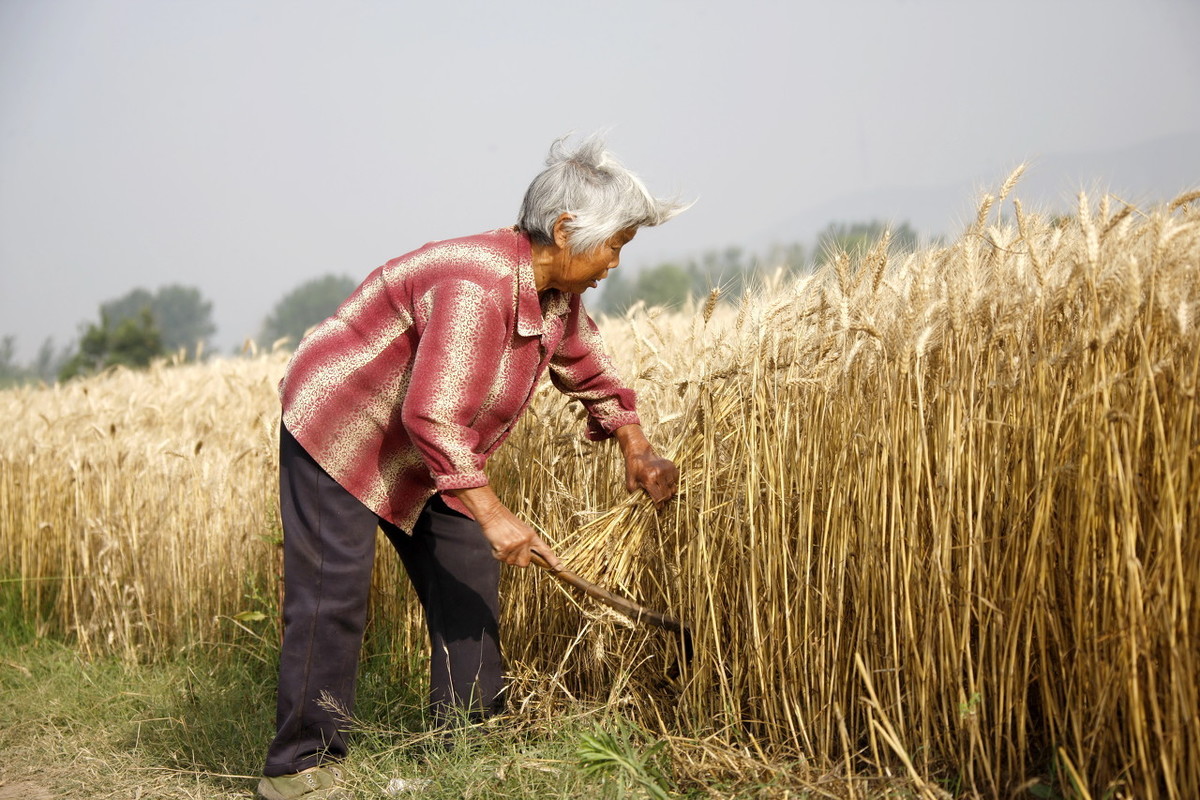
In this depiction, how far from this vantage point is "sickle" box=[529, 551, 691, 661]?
2570 mm

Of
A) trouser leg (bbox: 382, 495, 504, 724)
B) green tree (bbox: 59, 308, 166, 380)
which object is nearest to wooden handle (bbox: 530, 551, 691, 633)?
trouser leg (bbox: 382, 495, 504, 724)

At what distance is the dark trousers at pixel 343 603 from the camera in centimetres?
259

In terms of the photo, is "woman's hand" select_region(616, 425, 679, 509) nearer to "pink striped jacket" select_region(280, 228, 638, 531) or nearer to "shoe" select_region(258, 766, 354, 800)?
"pink striped jacket" select_region(280, 228, 638, 531)

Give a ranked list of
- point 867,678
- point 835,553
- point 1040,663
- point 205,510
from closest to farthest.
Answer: point 1040,663 → point 867,678 → point 835,553 → point 205,510

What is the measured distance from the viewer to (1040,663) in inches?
80.4

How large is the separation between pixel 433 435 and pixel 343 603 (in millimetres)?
599

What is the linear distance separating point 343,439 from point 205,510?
179cm

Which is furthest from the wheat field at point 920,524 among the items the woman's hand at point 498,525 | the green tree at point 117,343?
the green tree at point 117,343

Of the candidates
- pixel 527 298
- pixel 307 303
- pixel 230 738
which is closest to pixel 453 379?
pixel 527 298

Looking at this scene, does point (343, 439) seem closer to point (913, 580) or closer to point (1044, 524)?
point (913, 580)

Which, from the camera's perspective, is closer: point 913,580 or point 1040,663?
point 1040,663

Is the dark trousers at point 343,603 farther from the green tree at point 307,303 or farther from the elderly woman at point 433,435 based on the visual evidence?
the green tree at point 307,303

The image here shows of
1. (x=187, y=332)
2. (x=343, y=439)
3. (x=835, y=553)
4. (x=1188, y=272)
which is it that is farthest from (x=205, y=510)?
(x=187, y=332)

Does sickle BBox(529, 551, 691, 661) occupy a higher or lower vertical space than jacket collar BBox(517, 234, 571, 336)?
lower
